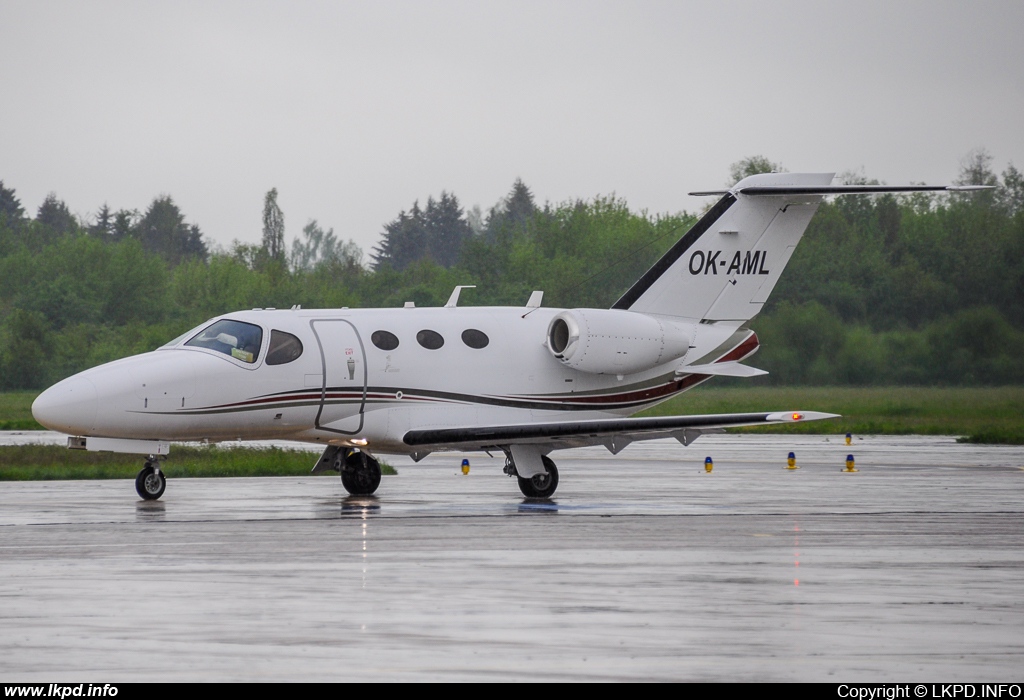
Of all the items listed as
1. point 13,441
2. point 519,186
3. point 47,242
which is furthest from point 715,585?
point 519,186

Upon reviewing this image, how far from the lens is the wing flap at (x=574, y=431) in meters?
17.1

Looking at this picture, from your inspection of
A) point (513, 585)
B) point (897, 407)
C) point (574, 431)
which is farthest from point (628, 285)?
point (513, 585)

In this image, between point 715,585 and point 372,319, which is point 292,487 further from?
point 715,585

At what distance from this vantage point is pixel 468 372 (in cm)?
1864

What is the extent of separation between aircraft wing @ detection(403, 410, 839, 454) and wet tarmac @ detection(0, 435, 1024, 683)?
0.89 metres

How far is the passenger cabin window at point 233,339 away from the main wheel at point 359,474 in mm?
2539

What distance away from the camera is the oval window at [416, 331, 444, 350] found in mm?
18578

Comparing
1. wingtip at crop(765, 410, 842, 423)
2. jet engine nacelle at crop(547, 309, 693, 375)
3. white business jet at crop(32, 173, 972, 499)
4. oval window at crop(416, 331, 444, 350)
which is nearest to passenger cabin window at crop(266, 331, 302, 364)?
white business jet at crop(32, 173, 972, 499)

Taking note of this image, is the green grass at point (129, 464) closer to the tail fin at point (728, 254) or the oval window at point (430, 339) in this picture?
the oval window at point (430, 339)

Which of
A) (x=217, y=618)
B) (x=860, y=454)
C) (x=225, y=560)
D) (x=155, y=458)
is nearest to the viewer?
(x=217, y=618)

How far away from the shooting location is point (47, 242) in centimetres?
10231

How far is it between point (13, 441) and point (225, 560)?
2203cm

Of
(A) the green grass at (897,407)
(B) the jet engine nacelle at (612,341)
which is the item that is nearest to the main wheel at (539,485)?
(B) the jet engine nacelle at (612,341)
